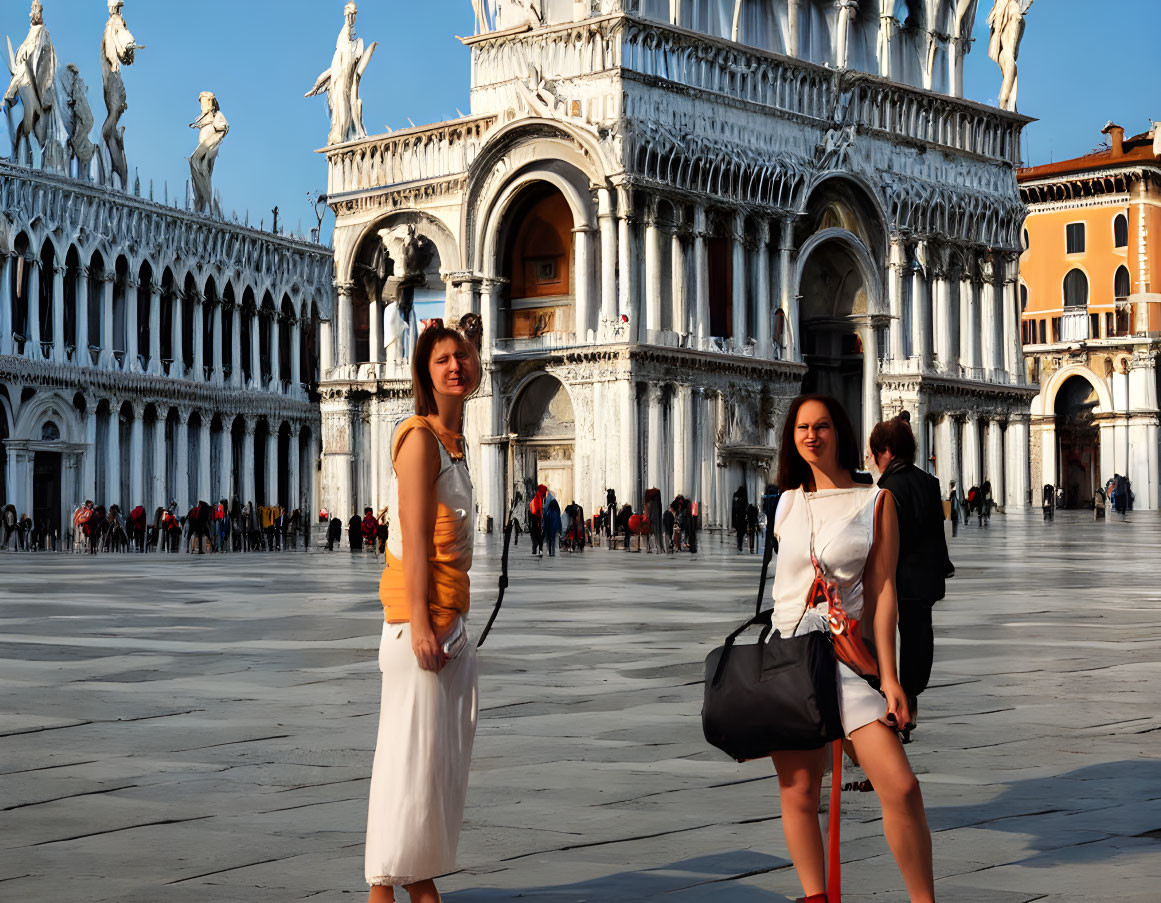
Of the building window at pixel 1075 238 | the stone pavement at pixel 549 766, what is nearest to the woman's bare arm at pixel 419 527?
the stone pavement at pixel 549 766

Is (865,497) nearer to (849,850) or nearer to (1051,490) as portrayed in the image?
(849,850)

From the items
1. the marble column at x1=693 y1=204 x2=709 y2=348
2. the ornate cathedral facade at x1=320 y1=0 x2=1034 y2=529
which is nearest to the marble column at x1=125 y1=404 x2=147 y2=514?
the ornate cathedral facade at x1=320 y1=0 x2=1034 y2=529

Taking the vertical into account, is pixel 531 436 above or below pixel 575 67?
below

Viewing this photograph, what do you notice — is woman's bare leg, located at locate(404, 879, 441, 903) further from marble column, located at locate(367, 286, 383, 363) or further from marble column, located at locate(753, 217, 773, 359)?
marble column, located at locate(367, 286, 383, 363)

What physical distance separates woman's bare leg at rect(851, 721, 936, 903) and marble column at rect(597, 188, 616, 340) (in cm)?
4177

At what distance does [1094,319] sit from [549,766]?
248 ft

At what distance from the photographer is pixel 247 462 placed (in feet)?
213

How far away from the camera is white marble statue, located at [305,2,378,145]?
189 ft

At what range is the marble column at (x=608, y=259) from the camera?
47.2 metres

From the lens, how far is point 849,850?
6695 mm

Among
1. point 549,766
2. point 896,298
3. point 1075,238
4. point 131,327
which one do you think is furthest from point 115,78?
point 549,766

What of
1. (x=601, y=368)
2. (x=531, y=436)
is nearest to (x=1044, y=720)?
(x=601, y=368)

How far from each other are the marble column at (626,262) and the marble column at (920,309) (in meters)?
13.7

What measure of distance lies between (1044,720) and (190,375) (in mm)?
54465
